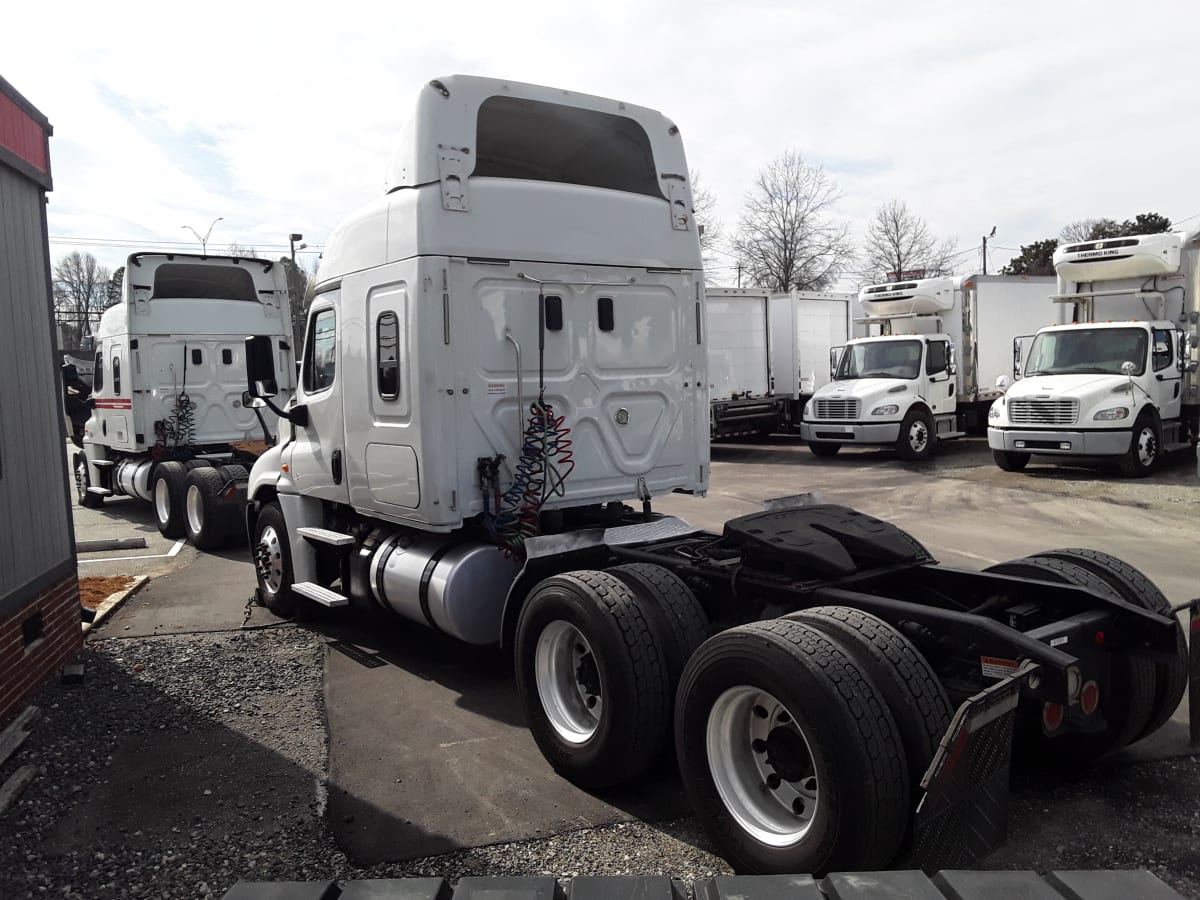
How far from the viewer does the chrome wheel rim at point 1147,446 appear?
46.5ft

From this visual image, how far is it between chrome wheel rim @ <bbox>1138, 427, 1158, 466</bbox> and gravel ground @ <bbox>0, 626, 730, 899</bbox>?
510 inches

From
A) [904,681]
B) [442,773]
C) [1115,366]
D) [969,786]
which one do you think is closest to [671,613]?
[904,681]

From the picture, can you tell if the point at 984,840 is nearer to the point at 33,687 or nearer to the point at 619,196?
the point at 619,196

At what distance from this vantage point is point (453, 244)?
5.56 m

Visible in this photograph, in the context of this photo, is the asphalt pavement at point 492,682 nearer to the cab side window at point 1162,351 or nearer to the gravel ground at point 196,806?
the gravel ground at point 196,806

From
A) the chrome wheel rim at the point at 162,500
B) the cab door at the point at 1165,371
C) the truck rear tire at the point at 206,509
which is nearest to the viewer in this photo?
the truck rear tire at the point at 206,509

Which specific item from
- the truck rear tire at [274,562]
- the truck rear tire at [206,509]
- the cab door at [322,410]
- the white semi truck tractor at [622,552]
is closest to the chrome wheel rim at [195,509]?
the truck rear tire at [206,509]

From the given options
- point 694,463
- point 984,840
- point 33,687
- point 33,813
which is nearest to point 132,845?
point 33,813

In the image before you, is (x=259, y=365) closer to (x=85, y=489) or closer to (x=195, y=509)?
(x=195, y=509)

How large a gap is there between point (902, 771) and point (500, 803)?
1983mm

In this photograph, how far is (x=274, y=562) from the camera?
7.79 m

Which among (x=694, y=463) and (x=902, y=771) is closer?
(x=902, y=771)

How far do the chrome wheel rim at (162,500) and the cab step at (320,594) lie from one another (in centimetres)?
591

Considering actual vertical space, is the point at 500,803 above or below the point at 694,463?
below
